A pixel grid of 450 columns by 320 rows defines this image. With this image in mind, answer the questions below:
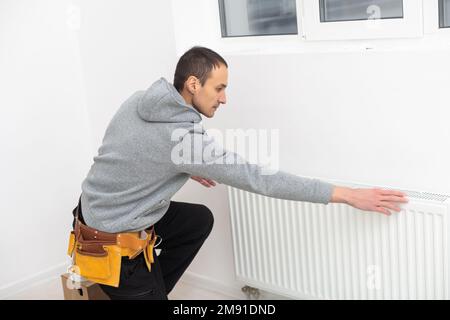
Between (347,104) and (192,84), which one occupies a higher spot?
(192,84)

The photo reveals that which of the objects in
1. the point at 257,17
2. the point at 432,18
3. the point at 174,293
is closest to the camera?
the point at 432,18

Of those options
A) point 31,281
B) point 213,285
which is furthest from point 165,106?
point 31,281

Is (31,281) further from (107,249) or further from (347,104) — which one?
(347,104)

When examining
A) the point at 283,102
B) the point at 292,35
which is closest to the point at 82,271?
the point at 283,102

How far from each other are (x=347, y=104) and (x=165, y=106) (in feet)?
2.09

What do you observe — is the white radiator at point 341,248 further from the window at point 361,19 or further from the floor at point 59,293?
the window at point 361,19

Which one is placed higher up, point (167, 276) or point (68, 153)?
point (68, 153)

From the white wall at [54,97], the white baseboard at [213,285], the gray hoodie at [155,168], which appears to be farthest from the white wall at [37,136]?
the gray hoodie at [155,168]

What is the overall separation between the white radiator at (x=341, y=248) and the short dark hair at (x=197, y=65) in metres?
0.61

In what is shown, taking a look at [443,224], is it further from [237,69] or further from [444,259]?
[237,69]

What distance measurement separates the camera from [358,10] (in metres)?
2.33

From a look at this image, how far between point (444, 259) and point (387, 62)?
0.62m

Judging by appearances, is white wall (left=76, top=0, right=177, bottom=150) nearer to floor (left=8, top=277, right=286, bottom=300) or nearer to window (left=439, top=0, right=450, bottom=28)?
floor (left=8, top=277, right=286, bottom=300)

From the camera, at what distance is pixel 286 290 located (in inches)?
101
